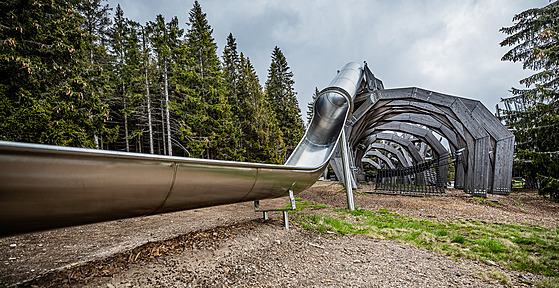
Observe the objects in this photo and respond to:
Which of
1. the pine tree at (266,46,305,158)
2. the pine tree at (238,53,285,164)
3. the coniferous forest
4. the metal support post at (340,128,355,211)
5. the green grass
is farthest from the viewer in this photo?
the pine tree at (266,46,305,158)

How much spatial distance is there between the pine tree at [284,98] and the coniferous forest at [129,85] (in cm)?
13

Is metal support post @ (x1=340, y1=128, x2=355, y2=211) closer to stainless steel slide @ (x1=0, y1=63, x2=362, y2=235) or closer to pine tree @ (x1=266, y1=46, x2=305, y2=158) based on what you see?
stainless steel slide @ (x1=0, y1=63, x2=362, y2=235)

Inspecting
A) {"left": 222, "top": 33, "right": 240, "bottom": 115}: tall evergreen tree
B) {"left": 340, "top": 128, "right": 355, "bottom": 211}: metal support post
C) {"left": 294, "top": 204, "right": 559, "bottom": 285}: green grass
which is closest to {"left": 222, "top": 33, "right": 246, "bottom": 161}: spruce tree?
{"left": 222, "top": 33, "right": 240, "bottom": 115}: tall evergreen tree

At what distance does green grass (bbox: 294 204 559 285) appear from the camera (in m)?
2.87

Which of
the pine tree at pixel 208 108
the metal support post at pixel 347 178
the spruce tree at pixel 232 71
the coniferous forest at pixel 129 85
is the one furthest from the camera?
the spruce tree at pixel 232 71

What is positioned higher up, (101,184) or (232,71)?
(232,71)

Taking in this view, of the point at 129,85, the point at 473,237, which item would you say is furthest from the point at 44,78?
the point at 473,237

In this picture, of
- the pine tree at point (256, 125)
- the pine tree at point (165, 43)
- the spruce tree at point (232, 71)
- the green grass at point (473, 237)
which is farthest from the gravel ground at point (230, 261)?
the spruce tree at point (232, 71)

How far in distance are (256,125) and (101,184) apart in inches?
747

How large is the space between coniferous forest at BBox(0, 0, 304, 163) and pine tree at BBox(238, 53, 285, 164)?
98 mm

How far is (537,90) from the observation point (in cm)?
1039

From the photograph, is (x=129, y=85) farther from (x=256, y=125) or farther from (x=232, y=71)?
(x=256, y=125)

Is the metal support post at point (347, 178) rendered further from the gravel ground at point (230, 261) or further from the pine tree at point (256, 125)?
the pine tree at point (256, 125)

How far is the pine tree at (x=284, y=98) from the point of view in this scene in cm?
2650
